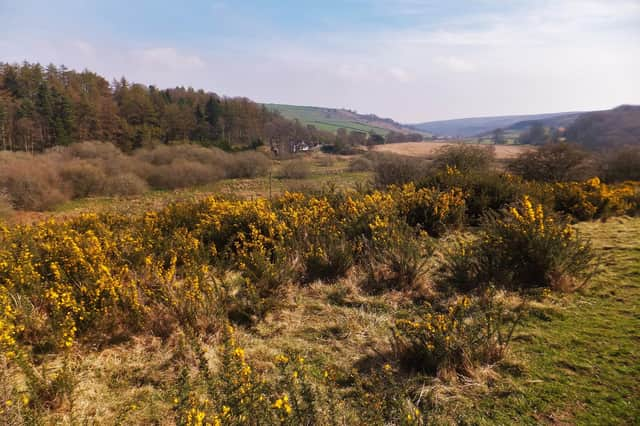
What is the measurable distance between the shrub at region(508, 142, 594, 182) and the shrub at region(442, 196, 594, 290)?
32.6ft

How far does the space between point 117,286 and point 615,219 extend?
9204mm

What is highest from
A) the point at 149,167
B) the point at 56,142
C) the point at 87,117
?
the point at 87,117

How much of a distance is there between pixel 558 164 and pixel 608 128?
79297 mm

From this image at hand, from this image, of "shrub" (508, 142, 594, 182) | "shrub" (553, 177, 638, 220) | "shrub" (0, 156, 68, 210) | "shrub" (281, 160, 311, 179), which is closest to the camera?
"shrub" (553, 177, 638, 220)

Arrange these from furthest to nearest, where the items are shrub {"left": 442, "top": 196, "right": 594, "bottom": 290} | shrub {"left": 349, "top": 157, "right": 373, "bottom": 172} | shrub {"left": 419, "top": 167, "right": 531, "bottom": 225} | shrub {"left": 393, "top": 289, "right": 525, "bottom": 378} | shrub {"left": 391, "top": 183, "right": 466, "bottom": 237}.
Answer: shrub {"left": 349, "top": 157, "right": 373, "bottom": 172}, shrub {"left": 419, "top": 167, "right": 531, "bottom": 225}, shrub {"left": 391, "top": 183, "right": 466, "bottom": 237}, shrub {"left": 442, "top": 196, "right": 594, "bottom": 290}, shrub {"left": 393, "top": 289, "right": 525, "bottom": 378}

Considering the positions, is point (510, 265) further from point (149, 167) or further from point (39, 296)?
point (149, 167)

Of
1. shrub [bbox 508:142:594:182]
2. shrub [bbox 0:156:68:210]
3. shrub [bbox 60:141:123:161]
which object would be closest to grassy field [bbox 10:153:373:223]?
shrub [bbox 0:156:68:210]

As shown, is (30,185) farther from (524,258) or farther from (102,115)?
(524,258)

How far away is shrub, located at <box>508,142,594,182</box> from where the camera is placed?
11.7 m

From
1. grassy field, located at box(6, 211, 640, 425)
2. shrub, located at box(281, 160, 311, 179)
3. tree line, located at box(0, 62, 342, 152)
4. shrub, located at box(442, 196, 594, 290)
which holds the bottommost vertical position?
shrub, located at box(281, 160, 311, 179)

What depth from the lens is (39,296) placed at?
3.29 meters

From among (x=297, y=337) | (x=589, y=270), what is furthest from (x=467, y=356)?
(x=589, y=270)

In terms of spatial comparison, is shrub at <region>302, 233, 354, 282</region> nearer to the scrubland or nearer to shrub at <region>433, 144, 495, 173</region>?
the scrubland

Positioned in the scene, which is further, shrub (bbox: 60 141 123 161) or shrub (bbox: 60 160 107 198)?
shrub (bbox: 60 141 123 161)
